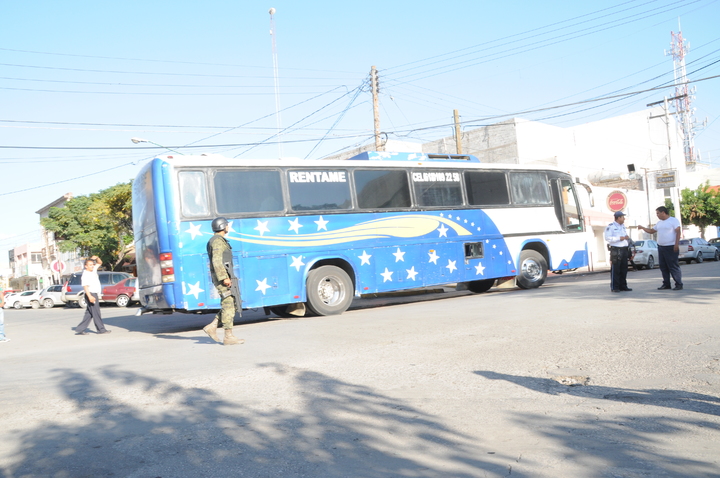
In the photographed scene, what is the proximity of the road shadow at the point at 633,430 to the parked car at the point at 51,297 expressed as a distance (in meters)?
36.9

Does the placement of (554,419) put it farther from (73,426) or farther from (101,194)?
(101,194)

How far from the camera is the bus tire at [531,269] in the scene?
16.6m

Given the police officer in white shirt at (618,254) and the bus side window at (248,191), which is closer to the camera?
the bus side window at (248,191)

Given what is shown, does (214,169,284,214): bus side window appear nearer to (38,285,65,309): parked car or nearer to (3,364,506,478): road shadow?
(3,364,506,478): road shadow

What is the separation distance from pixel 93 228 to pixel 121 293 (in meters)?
20.7

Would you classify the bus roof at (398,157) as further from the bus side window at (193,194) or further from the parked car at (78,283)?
the parked car at (78,283)

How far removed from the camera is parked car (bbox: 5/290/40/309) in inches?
1489

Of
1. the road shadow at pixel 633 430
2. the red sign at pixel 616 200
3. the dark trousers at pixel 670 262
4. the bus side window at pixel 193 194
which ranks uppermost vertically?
the bus side window at pixel 193 194

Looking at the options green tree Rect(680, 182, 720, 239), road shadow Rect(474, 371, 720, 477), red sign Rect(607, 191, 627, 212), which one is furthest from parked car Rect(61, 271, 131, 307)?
green tree Rect(680, 182, 720, 239)

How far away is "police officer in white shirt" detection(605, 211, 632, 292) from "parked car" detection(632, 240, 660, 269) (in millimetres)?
16420

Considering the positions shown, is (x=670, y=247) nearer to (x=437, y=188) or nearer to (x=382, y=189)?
(x=437, y=188)

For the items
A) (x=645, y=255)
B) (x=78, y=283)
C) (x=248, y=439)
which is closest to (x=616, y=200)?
(x=645, y=255)

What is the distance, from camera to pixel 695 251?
32500 millimetres

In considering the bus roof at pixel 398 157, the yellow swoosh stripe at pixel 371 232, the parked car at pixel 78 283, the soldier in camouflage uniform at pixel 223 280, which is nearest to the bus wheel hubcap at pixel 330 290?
the yellow swoosh stripe at pixel 371 232
